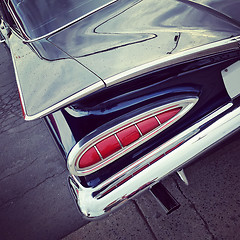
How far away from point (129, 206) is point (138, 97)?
1162 millimetres

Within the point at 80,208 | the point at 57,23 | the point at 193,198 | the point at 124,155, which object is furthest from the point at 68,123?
the point at 193,198

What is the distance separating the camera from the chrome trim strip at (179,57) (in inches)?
46.0

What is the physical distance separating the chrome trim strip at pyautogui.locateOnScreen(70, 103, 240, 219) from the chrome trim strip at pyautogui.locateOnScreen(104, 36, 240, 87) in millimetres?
351

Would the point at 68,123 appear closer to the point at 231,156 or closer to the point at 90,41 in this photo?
the point at 90,41

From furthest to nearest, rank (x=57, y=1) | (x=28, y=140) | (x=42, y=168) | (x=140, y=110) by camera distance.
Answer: (x=28, y=140) → (x=42, y=168) → (x=57, y=1) → (x=140, y=110)

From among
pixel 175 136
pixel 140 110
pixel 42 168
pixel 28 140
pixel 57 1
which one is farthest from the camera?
pixel 28 140

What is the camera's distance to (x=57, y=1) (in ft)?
6.77

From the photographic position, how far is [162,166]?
1376 millimetres

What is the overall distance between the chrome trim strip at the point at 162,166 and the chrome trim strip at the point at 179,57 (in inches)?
13.8

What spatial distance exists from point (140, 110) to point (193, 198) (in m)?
1.08

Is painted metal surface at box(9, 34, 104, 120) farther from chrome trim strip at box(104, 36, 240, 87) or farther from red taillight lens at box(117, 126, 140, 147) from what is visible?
red taillight lens at box(117, 126, 140, 147)

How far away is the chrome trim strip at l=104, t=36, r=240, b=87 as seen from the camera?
1.17m

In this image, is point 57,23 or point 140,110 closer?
point 140,110

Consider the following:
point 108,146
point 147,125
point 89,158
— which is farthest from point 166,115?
point 89,158
